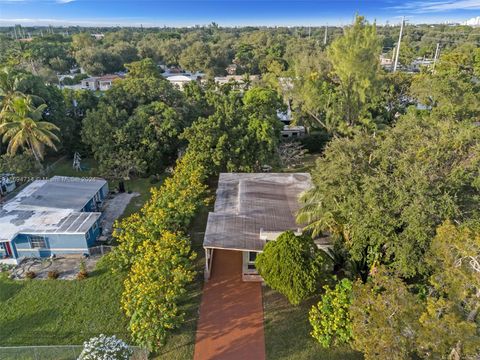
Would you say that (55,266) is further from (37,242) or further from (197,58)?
(197,58)

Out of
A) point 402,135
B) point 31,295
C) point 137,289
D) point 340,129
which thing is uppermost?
point 402,135

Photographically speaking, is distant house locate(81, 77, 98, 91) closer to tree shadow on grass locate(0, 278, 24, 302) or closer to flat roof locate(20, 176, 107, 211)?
flat roof locate(20, 176, 107, 211)

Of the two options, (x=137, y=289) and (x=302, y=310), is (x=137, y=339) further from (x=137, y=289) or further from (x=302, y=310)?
(x=302, y=310)

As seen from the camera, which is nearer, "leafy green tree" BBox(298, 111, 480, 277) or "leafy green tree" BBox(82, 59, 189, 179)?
"leafy green tree" BBox(298, 111, 480, 277)

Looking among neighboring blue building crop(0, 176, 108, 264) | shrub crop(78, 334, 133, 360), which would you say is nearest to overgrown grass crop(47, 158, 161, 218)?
neighboring blue building crop(0, 176, 108, 264)

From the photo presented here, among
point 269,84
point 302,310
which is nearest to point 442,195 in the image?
point 302,310

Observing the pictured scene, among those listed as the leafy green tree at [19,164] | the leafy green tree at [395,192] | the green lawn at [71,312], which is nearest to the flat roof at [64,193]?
the leafy green tree at [19,164]
